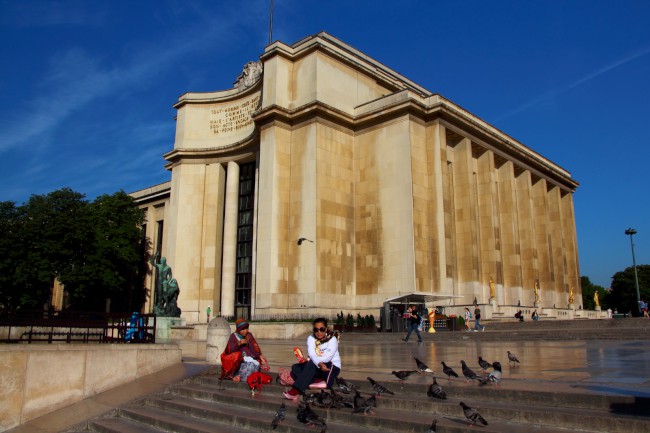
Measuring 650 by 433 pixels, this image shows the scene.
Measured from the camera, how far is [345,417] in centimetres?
758

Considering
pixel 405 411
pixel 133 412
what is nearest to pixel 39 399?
pixel 133 412

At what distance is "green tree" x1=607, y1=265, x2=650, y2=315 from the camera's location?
86750 mm

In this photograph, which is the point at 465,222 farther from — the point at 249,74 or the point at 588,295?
the point at 588,295

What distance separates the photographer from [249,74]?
5028cm

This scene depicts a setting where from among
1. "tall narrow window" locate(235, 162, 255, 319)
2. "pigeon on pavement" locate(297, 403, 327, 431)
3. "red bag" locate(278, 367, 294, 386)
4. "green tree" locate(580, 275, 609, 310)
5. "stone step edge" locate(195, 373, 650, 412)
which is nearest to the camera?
"stone step edge" locate(195, 373, 650, 412)

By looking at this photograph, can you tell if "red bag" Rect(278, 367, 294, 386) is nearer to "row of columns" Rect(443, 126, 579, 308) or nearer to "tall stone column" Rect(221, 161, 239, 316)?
"row of columns" Rect(443, 126, 579, 308)

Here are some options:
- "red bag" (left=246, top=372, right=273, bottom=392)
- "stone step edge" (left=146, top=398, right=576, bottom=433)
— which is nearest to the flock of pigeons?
"stone step edge" (left=146, top=398, right=576, bottom=433)

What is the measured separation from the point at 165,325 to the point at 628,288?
3257 inches

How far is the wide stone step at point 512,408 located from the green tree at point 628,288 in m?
90.3

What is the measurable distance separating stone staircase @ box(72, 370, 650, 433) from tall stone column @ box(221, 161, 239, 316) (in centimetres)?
3589

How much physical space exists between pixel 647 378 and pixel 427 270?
29733 mm

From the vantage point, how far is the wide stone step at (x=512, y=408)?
6035 mm

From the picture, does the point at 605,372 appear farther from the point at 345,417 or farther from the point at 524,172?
the point at 524,172

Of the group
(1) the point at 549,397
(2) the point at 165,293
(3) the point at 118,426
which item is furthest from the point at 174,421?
(2) the point at 165,293
